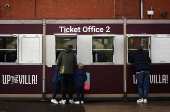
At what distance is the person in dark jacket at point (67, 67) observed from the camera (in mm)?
7812

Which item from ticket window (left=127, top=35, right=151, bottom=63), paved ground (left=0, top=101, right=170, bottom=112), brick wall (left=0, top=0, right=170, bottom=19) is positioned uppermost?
brick wall (left=0, top=0, right=170, bottom=19)

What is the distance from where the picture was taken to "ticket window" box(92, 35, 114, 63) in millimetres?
8477

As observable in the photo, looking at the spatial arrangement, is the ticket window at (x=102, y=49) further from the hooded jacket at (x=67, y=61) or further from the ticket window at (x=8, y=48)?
the ticket window at (x=8, y=48)

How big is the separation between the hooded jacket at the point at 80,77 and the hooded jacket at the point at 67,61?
0.24m

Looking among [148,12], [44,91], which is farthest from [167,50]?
[44,91]

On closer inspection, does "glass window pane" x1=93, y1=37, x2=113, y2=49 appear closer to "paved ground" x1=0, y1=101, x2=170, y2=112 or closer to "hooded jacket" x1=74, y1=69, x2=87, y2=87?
"hooded jacket" x1=74, y1=69, x2=87, y2=87

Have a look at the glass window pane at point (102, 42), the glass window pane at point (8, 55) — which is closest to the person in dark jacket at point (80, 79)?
the glass window pane at point (102, 42)

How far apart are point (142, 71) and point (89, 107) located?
223 centimetres

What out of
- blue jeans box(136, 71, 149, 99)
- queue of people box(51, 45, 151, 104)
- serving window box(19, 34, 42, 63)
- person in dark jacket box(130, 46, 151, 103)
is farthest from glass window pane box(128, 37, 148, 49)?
serving window box(19, 34, 42, 63)

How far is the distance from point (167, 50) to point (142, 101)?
2.08 meters

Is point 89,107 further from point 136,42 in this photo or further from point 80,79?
point 136,42

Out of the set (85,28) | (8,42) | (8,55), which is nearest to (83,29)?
(85,28)

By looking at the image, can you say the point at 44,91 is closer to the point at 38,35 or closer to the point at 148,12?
the point at 38,35

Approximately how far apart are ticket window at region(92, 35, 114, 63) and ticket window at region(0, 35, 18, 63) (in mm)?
2845
